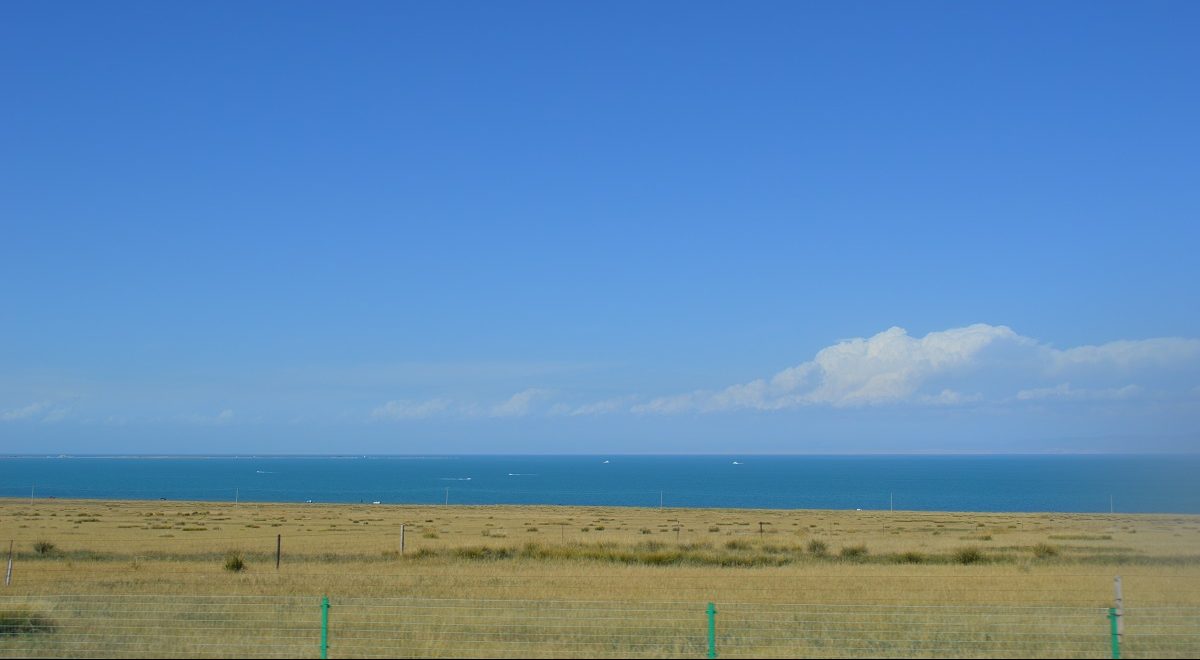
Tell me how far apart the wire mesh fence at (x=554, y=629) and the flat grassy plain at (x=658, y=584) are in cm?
8

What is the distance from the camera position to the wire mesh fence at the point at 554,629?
51.3 ft

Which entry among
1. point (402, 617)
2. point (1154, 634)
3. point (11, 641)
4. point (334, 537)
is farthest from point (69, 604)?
point (334, 537)

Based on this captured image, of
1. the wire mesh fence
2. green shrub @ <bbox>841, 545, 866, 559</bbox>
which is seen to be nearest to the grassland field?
green shrub @ <bbox>841, 545, 866, 559</bbox>

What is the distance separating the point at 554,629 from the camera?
18047 mm

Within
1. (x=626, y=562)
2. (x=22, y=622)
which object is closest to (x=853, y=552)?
(x=626, y=562)

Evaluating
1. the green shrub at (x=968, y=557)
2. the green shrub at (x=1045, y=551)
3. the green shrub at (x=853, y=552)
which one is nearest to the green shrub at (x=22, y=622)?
the green shrub at (x=853, y=552)

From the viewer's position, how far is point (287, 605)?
21.1m

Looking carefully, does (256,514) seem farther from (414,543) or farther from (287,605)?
(287,605)

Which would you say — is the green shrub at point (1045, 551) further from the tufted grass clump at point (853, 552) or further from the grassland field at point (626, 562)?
the tufted grass clump at point (853, 552)

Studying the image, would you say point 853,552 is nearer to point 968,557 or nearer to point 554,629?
point 968,557

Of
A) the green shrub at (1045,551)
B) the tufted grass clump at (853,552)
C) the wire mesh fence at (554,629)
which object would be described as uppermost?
the wire mesh fence at (554,629)

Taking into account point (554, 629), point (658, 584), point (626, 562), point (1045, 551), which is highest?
point (554, 629)

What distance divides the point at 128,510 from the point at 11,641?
68.5 m

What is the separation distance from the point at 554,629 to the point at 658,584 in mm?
8897
